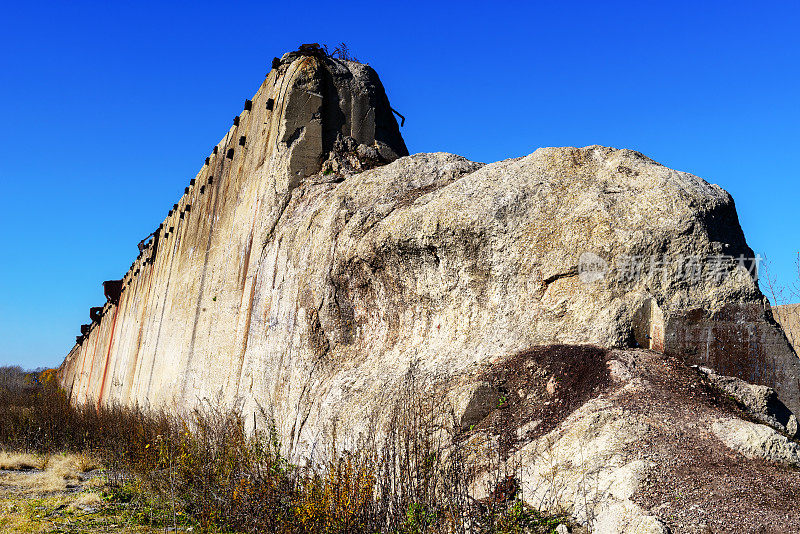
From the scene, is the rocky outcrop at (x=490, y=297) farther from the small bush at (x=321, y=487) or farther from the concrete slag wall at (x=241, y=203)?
the small bush at (x=321, y=487)

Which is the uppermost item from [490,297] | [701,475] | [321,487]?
[490,297]

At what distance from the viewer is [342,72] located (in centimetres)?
984

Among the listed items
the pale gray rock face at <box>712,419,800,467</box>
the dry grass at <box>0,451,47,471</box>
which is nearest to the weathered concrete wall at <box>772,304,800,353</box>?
the pale gray rock face at <box>712,419,800,467</box>

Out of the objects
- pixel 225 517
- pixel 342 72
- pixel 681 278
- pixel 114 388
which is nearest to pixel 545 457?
pixel 681 278

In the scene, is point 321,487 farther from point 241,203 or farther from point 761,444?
point 241,203

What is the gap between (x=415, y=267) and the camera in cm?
662

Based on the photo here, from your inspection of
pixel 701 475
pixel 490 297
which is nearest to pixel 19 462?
pixel 490 297

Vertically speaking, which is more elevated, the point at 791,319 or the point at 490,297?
the point at 791,319

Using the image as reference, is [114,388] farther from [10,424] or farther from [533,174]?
[533,174]

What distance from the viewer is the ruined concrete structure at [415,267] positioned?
534 centimetres

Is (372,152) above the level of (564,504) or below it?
above

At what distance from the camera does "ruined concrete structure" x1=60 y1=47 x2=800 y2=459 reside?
5.34 metres

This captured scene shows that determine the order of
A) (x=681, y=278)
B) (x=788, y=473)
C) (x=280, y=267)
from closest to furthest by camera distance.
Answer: (x=788, y=473) < (x=681, y=278) < (x=280, y=267)

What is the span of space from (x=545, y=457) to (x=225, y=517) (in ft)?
9.17
